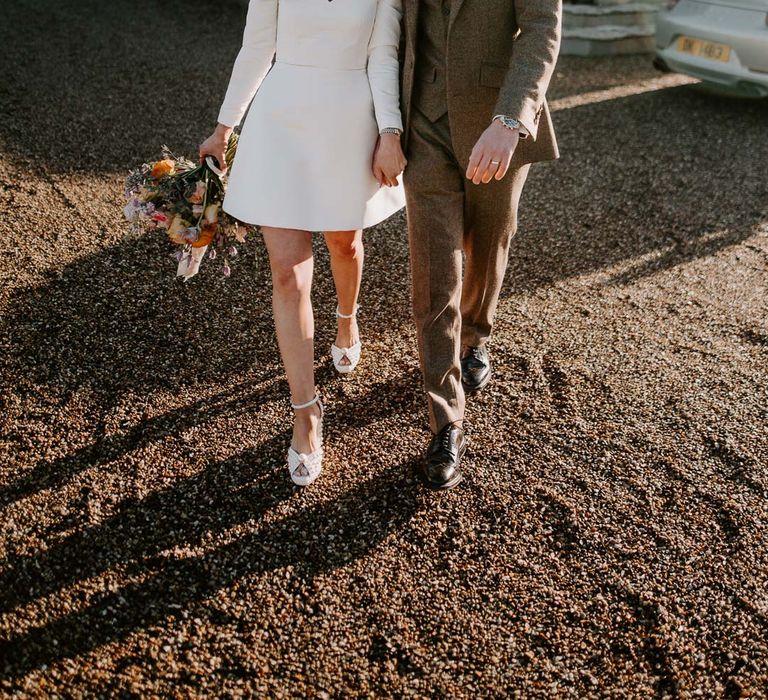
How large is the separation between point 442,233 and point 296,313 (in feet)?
1.89

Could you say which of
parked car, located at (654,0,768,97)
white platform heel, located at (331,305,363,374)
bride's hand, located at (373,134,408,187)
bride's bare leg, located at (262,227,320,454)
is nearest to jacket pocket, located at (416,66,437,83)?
bride's hand, located at (373,134,408,187)

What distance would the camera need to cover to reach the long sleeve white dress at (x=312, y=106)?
8.29ft

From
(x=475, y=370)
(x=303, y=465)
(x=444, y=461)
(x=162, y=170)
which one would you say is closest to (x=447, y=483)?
(x=444, y=461)

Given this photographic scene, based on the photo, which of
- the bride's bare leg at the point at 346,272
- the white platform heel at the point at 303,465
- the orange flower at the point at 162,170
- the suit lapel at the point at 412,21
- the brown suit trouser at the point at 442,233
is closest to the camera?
the suit lapel at the point at 412,21

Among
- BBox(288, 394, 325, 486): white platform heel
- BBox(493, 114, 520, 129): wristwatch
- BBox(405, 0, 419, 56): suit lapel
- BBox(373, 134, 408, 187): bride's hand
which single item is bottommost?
BBox(288, 394, 325, 486): white platform heel

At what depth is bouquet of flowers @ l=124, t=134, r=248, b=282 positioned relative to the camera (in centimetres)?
285

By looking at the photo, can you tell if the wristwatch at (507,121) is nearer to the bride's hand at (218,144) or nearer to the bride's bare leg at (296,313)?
the bride's bare leg at (296,313)

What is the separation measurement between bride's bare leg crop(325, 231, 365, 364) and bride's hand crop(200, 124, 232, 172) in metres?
0.49

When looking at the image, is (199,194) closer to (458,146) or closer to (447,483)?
(458,146)

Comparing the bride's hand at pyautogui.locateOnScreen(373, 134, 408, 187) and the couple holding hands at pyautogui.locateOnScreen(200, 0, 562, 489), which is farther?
the bride's hand at pyautogui.locateOnScreen(373, 134, 408, 187)

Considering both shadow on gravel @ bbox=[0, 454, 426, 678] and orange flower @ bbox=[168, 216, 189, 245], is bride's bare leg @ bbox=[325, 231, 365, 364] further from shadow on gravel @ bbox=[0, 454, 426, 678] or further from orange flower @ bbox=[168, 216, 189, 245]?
shadow on gravel @ bbox=[0, 454, 426, 678]

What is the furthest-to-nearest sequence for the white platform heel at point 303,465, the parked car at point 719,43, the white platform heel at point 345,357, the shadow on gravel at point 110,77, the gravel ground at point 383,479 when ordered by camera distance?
1. the parked car at point 719,43
2. the shadow on gravel at point 110,77
3. the white platform heel at point 345,357
4. the white platform heel at point 303,465
5. the gravel ground at point 383,479

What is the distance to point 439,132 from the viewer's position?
267 cm

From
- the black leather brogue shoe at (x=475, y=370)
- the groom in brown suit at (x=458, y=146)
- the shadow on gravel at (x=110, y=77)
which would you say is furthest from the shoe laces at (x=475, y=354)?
the shadow on gravel at (x=110, y=77)
